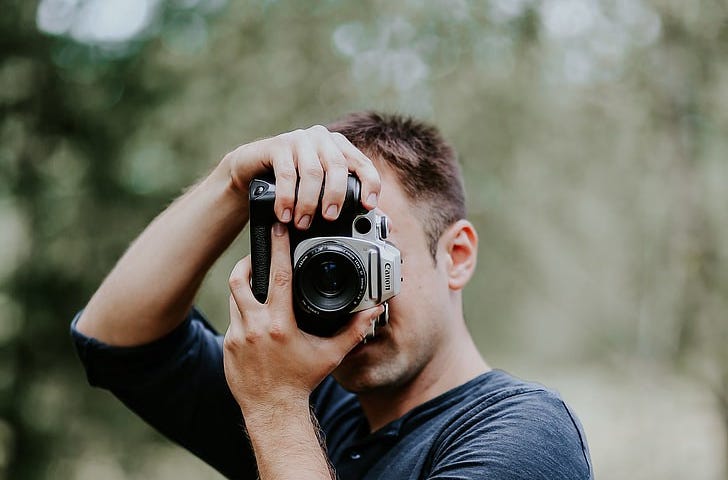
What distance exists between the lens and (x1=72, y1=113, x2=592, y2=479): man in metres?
1.30

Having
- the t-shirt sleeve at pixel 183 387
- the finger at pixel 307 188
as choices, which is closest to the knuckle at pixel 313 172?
the finger at pixel 307 188

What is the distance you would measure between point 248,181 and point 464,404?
593 mm

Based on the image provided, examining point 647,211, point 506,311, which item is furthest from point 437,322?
point 506,311

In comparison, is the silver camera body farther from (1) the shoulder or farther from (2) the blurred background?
(2) the blurred background

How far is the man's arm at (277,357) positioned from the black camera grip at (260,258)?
0.7 inches

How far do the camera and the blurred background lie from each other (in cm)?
329

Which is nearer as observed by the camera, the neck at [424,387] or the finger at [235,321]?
the finger at [235,321]

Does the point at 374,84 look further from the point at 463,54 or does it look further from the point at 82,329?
the point at 82,329

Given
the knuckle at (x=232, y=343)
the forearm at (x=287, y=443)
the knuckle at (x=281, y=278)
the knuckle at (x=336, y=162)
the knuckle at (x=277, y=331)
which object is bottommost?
the forearm at (x=287, y=443)

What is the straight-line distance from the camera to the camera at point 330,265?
4.40 ft

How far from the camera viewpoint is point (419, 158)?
1.70 m

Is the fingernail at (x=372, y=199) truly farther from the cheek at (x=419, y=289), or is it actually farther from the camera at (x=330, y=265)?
the cheek at (x=419, y=289)

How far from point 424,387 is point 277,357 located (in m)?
0.40

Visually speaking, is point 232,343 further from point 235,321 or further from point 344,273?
point 344,273
